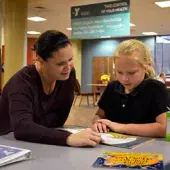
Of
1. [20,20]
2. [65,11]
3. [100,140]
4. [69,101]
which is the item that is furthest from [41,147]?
[65,11]

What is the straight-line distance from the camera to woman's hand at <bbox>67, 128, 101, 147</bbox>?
3.93 feet

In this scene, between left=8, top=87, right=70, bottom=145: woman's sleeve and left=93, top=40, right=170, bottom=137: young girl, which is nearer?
left=8, top=87, right=70, bottom=145: woman's sleeve

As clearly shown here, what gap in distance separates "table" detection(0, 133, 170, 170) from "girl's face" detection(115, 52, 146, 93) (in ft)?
1.19

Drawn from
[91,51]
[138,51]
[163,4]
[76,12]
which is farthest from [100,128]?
[91,51]

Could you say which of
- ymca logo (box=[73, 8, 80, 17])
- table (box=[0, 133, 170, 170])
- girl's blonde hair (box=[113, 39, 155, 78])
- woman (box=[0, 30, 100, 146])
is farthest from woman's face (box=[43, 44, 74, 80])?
ymca logo (box=[73, 8, 80, 17])

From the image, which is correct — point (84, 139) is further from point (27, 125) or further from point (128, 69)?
point (128, 69)

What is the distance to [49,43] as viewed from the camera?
1514mm

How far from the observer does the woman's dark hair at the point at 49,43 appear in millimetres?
1508

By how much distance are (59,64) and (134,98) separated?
0.44 m

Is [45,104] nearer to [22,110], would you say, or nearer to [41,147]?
[22,110]

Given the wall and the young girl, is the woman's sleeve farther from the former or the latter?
the wall

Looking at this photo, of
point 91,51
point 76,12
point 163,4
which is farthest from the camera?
point 91,51

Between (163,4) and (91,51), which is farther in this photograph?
(91,51)

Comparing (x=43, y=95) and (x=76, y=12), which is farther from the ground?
(x=76, y=12)
